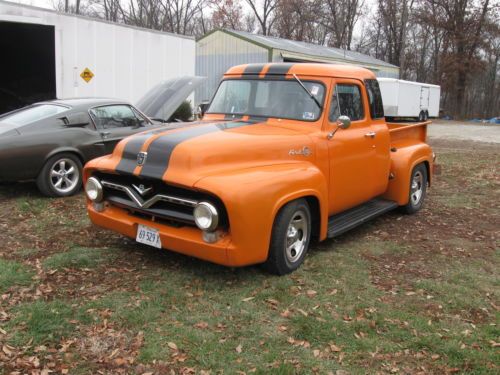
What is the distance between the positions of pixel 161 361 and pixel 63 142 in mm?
5143

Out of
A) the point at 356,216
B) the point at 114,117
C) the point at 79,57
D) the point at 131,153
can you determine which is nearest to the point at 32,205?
the point at 114,117

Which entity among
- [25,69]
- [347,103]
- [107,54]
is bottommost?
[347,103]

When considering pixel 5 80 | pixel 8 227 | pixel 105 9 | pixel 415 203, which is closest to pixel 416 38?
pixel 105 9

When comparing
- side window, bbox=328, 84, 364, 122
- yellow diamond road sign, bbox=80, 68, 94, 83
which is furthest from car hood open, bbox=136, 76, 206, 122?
side window, bbox=328, 84, 364, 122

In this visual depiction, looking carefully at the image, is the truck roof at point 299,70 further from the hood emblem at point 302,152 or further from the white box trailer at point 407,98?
the white box trailer at point 407,98

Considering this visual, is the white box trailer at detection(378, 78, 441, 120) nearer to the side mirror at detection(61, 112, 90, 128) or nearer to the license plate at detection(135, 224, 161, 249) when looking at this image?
the side mirror at detection(61, 112, 90, 128)

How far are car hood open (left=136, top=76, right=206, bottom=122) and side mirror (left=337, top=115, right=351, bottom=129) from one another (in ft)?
18.1

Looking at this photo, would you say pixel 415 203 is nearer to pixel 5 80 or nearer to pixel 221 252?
pixel 221 252

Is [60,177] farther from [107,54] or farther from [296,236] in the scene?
[107,54]

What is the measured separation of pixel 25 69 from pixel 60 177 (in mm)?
11536

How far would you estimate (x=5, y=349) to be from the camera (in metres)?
3.43

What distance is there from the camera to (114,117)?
8.57 metres

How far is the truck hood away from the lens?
4387 millimetres

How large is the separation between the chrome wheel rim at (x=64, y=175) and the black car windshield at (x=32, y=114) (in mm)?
772
